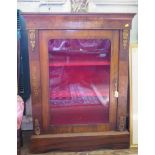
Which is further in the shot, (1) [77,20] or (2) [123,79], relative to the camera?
(2) [123,79]

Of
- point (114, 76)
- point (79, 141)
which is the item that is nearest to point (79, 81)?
point (114, 76)

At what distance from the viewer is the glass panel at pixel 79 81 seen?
1971 millimetres

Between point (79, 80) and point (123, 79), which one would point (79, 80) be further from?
point (123, 79)

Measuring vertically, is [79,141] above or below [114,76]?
below

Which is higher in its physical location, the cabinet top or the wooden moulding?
the cabinet top

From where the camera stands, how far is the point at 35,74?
75.1 inches

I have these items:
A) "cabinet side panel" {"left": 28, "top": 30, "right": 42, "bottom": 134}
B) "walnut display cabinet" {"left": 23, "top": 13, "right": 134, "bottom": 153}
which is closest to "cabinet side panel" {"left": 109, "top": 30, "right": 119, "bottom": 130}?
"walnut display cabinet" {"left": 23, "top": 13, "right": 134, "bottom": 153}

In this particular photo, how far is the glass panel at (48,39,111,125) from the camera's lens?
197 centimetres

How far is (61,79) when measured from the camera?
2027mm

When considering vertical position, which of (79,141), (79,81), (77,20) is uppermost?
(77,20)

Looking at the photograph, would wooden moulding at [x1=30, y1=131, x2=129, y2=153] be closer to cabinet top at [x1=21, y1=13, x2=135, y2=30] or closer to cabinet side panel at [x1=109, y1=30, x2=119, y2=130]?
cabinet side panel at [x1=109, y1=30, x2=119, y2=130]

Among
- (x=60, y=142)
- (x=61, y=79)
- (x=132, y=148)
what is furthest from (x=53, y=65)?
(x=132, y=148)

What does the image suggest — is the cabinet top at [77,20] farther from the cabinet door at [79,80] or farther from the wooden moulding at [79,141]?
the wooden moulding at [79,141]
